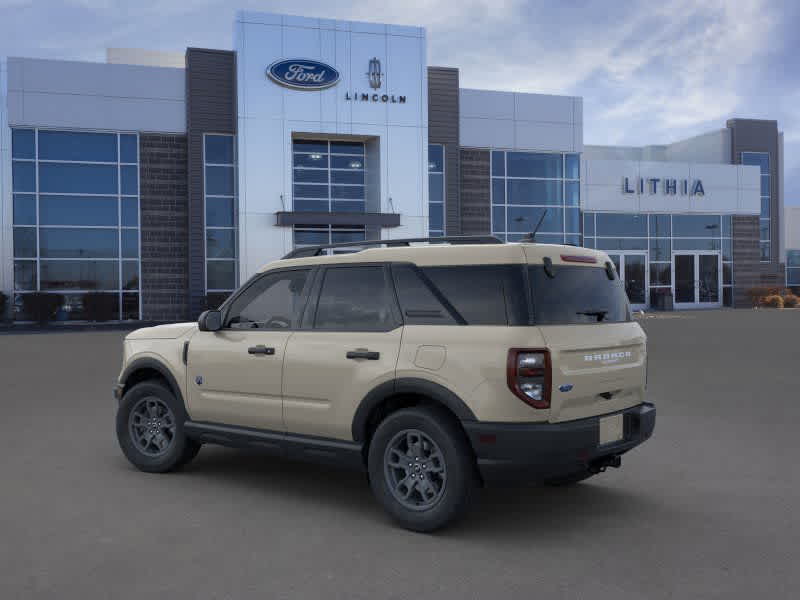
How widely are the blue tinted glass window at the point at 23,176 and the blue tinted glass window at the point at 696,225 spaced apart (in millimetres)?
29668

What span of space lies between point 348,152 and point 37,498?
26.8m

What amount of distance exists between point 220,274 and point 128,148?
571 centimetres

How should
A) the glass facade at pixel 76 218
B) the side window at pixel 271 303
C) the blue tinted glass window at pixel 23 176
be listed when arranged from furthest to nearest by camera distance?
1. the glass facade at pixel 76 218
2. the blue tinted glass window at pixel 23 176
3. the side window at pixel 271 303

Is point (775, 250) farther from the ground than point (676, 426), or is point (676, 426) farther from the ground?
point (775, 250)

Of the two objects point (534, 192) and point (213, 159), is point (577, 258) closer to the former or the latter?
point (213, 159)

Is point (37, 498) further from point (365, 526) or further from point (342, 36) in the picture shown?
point (342, 36)

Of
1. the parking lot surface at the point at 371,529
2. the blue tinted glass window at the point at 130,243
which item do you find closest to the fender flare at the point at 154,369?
the parking lot surface at the point at 371,529

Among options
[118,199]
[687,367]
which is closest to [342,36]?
[118,199]

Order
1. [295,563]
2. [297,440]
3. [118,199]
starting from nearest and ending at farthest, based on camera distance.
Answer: [295,563] < [297,440] < [118,199]

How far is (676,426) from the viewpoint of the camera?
28.0ft

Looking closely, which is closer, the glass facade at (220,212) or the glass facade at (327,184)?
the glass facade at (220,212)

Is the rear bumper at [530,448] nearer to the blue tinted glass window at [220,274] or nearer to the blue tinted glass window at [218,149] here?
the blue tinted glass window at [220,274]

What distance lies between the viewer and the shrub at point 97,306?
28797 millimetres

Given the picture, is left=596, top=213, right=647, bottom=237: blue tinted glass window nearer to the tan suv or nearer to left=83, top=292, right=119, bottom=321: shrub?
left=83, top=292, right=119, bottom=321: shrub
